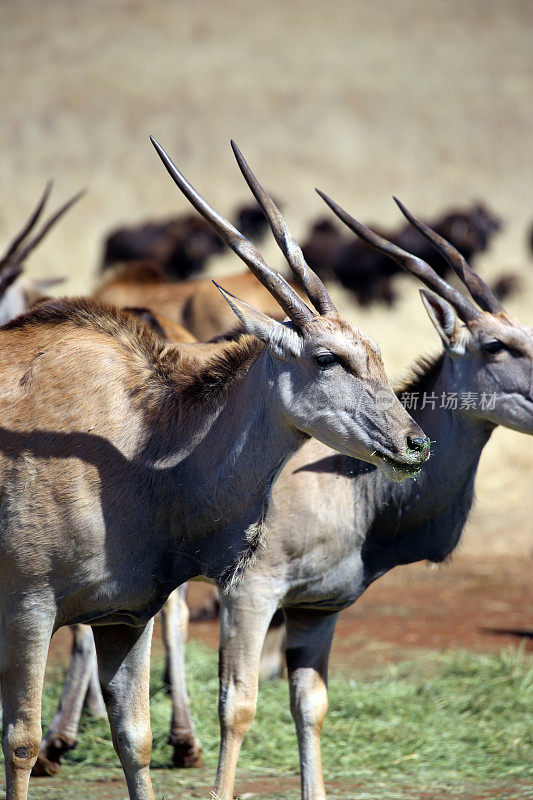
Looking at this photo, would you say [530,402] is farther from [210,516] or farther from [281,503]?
[210,516]

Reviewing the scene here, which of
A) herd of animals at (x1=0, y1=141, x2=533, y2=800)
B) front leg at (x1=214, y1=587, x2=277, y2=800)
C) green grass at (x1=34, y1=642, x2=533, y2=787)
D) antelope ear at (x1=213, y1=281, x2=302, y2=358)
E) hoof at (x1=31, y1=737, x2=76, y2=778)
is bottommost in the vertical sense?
green grass at (x1=34, y1=642, x2=533, y2=787)

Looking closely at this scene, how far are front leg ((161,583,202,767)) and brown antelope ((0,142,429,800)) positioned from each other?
1727 mm

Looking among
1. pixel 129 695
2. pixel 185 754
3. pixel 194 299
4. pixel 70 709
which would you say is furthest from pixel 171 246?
pixel 129 695

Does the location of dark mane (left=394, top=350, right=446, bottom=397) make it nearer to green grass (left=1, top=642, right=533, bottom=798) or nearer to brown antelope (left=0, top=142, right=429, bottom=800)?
brown antelope (left=0, top=142, right=429, bottom=800)

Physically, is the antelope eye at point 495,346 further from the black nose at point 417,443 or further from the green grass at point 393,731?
the green grass at point 393,731

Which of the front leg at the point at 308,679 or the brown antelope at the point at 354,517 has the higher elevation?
the brown antelope at the point at 354,517

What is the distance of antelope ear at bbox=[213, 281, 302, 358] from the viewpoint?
3637 mm

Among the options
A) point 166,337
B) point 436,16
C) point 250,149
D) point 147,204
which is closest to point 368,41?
point 436,16

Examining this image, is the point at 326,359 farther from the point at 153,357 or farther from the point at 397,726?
the point at 397,726

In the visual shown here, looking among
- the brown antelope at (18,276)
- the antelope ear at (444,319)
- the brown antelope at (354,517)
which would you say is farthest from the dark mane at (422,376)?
the brown antelope at (18,276)

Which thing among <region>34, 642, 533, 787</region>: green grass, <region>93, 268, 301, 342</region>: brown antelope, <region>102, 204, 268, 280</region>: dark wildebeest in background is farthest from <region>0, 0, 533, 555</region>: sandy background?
<region>34, 642, 533, 787</region>: green grass

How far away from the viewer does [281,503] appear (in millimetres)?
4750

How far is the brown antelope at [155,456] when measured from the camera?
3.62 meters

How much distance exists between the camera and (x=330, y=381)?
360cm
